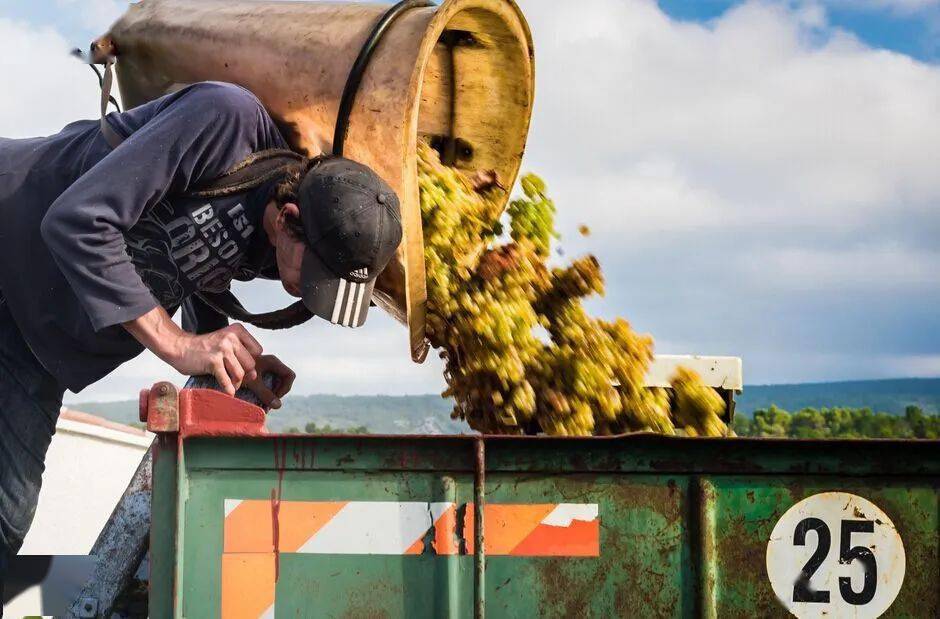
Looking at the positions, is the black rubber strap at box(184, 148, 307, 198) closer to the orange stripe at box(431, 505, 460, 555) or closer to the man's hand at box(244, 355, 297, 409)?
the man's hand at box(244, 355, 297, 409)

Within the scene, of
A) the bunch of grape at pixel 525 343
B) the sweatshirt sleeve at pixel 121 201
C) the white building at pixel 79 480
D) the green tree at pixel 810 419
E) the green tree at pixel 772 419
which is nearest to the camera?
the sweatshirt sleeve at pixel 121 201

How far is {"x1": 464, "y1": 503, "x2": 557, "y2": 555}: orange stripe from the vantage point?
217 centimetres

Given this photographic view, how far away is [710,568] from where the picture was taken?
2152 mm

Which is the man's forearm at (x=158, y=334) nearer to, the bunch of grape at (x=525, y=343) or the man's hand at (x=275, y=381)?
the man's hand at (x=275, y=381)

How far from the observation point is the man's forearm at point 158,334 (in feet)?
8.57

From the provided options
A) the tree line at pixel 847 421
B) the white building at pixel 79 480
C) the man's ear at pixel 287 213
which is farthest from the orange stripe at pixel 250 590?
the tree line at pixel 847 421

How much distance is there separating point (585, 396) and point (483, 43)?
1659 millimetres

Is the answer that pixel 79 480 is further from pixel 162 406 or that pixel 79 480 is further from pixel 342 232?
pixel 162 406

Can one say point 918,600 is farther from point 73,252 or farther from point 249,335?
point 73,252

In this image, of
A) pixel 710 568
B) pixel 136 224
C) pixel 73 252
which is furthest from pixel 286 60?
pixel 710 568

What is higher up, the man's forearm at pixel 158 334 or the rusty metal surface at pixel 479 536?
the man's forearm at pixel 158 334

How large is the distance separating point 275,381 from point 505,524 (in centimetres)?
96

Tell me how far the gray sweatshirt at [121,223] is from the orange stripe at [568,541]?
1.17m

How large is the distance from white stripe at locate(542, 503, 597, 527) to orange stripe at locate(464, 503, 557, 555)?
0.01 m
